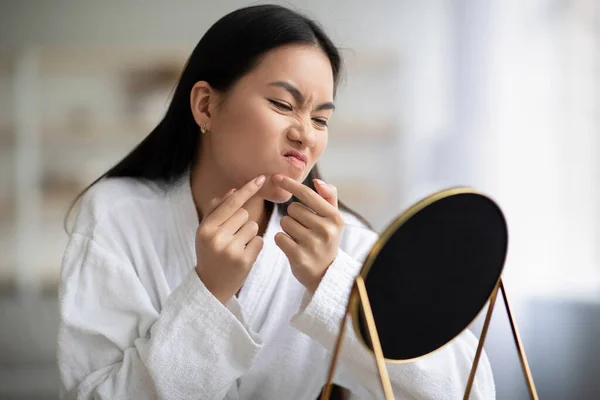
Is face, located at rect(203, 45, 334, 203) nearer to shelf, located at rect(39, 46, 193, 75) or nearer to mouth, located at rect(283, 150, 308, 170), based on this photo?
mouth, located at rect(283, 150, 308, 170)

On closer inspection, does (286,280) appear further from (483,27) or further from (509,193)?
(483,27)

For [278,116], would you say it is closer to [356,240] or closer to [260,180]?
[260,180]

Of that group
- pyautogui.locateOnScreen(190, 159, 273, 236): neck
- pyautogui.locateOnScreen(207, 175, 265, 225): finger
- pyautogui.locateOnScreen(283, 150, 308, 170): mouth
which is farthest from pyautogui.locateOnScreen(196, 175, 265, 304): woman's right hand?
pyautogui.locateOnScreen(190, 159, 273, 236): neck

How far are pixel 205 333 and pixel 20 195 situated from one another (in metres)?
2.17

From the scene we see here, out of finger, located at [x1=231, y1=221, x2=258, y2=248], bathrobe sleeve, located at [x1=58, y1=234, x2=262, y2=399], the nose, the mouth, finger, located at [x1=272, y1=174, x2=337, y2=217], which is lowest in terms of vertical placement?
bathrobe sleeve, located at [x1=58, y1=234, x2=262, y2=399]

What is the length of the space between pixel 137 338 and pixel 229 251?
0.69 ft

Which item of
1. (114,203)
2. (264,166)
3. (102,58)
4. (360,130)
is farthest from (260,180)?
(102,58)

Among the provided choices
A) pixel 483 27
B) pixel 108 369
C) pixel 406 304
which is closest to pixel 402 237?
pixel 406 304

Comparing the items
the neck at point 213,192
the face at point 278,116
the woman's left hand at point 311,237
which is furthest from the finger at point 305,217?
the neck at point 213,192

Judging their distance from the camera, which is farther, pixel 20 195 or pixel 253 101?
pixel 20 195

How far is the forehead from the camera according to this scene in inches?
36.3

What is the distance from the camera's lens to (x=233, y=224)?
81 centimetres

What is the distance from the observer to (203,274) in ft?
2.72

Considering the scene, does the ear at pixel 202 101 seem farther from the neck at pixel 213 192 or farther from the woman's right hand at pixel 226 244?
the woman's right hand at pixel 226 244
